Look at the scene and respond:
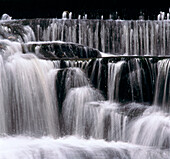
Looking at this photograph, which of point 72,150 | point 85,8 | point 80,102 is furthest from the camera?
point 85,8

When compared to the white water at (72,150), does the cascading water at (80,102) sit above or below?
above

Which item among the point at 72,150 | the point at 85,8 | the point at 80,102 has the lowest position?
the point at 72,150

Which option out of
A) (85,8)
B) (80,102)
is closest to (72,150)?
(80,102)

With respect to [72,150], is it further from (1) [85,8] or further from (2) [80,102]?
(1) [85,8]

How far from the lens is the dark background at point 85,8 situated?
17.1 metres

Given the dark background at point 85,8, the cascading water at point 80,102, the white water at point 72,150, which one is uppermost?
the dark background at point 85,8

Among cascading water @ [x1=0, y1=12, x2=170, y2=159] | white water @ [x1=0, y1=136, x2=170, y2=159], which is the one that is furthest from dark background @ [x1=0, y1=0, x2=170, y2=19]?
white water @ [x1=0, y1=136, x2=170, y2=159]

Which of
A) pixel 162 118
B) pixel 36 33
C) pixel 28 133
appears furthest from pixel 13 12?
pixel 162 118

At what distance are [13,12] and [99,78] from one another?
904cm

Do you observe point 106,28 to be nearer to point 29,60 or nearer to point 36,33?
point 36,33

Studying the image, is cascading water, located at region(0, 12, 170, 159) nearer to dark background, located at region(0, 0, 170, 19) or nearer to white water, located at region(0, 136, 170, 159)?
white water, located at region(0, 136, 170, 159)

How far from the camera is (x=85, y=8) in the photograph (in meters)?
18.2

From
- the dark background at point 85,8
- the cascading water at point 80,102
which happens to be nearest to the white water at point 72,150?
the cascading water at point 80,102

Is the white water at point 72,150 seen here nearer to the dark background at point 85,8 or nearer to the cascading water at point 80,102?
the cascading water at point 80,102
